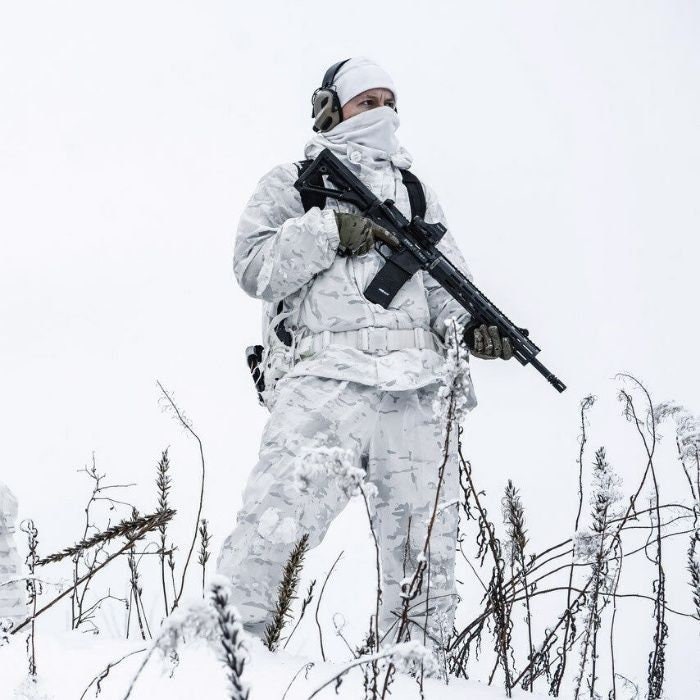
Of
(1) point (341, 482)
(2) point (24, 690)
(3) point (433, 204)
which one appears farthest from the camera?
(3) point (433, 204)

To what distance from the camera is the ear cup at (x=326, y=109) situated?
11.0 ft

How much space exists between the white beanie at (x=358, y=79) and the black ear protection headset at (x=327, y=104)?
2 centimetres

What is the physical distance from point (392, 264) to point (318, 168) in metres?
0.42

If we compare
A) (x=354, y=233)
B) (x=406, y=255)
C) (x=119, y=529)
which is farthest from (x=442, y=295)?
(x=119, y=529)

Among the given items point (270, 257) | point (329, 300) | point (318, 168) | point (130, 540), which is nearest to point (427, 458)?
point (329, 300)

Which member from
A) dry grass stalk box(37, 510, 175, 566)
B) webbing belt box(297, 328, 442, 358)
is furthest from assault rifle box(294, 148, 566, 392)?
dry grass stalk box(37, 510, 175, 566)

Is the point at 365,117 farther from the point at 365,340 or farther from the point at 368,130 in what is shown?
the point at 365,340

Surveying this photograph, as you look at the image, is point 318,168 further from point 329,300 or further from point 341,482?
point 341,482

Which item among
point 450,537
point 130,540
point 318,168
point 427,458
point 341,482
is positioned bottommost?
point 130,540

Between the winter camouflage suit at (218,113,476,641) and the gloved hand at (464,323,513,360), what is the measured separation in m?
0.13

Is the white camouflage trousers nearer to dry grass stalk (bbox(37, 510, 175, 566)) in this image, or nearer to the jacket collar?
the jacket collar

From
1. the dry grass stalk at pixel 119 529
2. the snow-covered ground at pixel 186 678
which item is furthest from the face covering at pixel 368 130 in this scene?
the dry grass stalk at pixel 119 529

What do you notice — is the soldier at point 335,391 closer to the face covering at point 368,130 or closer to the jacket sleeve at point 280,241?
the jacket sleeve at point 280,241

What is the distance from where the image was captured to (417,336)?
295 cm
